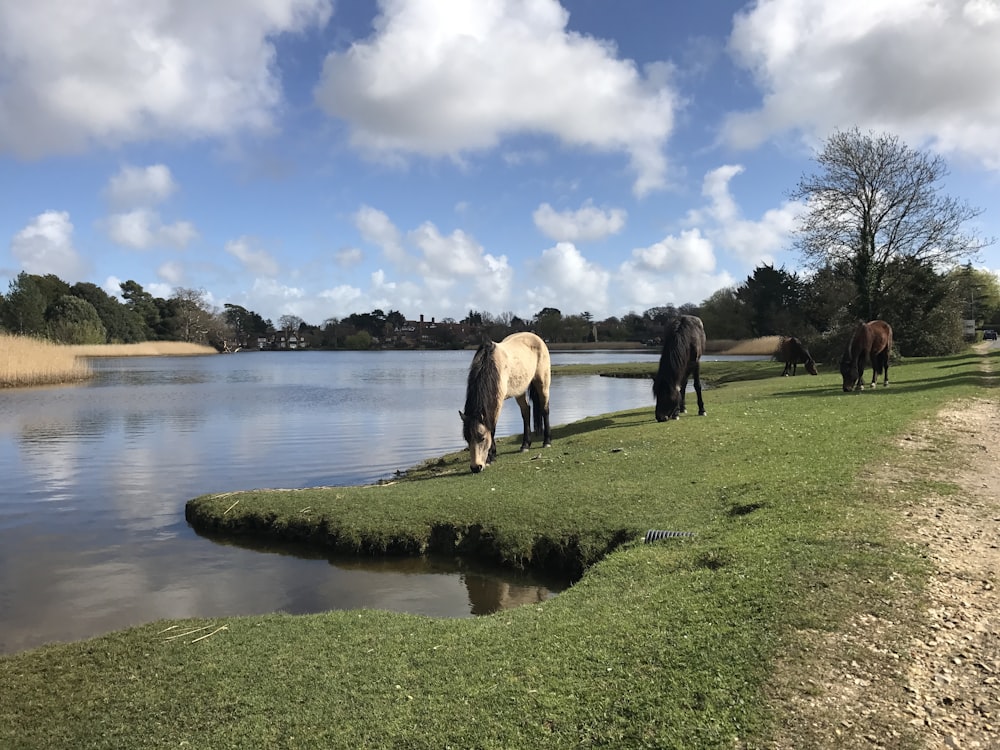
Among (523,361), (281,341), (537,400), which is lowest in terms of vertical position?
(537,400)

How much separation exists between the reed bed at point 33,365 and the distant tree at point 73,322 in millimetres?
33763

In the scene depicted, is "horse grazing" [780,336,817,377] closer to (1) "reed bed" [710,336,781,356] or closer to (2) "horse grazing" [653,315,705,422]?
(2) "horse grazing" [653,315,705,422]

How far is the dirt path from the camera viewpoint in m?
3.03

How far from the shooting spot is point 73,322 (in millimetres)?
70000

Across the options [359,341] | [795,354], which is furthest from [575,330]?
[795,354]

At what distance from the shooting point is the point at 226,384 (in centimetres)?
3803

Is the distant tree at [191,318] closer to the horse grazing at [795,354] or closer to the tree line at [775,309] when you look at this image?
the tree line at [775,309]

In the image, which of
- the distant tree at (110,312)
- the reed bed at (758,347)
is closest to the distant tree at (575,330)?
the reed bed at (758,347)

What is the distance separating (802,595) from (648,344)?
97960mm

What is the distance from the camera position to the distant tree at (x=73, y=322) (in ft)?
222

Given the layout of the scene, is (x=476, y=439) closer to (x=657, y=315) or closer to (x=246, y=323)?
(x=657, y=315)

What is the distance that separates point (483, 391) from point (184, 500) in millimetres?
6018

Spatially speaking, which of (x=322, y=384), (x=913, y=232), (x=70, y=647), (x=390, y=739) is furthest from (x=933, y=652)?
(x=322, y=384)

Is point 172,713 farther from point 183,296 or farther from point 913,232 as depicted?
point 183,296
